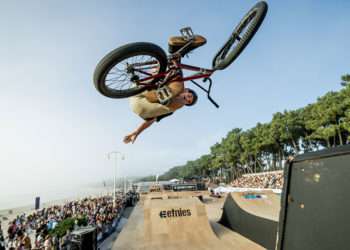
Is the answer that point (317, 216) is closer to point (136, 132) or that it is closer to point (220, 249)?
point (136, 132)

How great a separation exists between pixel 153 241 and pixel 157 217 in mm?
1313

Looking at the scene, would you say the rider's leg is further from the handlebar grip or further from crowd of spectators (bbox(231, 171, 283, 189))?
crowd of spectators (bbox(231, 171, 283, 189))

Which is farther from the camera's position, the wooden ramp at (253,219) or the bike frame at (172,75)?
the wooden ramp at (253,219)

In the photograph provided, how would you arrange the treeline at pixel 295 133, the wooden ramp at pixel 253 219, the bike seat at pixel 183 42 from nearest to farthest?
the bike seat at pixel 183 42 < the wooden ramp at pixel 253 219 < the treeline at pixel 295 133

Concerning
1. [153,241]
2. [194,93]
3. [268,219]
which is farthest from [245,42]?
[153,241]

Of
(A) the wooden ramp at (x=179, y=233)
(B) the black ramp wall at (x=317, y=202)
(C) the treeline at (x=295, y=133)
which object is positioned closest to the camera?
(B) the black ramp wall at (x=317, y=202)

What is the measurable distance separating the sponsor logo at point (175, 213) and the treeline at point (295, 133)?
812 centimetres

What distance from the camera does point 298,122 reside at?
39.7m

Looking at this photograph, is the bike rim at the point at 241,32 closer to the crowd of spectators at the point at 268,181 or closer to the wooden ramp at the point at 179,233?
the wooden ramp at the point at 179,233

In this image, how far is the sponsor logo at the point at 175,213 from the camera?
10328mm

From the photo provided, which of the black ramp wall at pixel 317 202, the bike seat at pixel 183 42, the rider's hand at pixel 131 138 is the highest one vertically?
the bike seat at pixel 183 42

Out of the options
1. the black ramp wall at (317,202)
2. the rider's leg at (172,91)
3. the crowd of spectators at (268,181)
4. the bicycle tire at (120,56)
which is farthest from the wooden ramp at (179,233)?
the crowd of spectators at (268,181)

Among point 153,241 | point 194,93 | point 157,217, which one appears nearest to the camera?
point 194,93

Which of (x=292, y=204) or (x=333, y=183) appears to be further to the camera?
(x=292, y=204)
